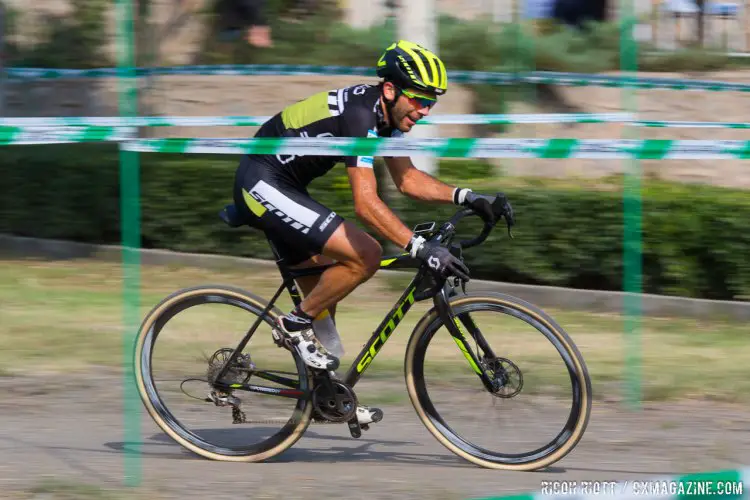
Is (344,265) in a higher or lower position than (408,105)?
lower

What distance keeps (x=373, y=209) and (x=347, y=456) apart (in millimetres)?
1287

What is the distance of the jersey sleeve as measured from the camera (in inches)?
212

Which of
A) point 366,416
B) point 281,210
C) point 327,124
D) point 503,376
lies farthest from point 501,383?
point 327,124

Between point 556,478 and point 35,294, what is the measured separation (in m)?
5.58

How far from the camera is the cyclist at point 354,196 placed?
5395 mm

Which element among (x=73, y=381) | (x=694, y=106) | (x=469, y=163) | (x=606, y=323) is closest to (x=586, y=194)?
(x=606, y=323)

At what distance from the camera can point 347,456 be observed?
19.8ft

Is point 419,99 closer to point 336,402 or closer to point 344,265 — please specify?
point 344,265

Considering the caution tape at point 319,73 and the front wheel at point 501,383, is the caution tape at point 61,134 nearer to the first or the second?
the front wheel at point 501,383

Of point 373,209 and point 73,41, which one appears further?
point 73,41

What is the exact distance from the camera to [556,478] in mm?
5602

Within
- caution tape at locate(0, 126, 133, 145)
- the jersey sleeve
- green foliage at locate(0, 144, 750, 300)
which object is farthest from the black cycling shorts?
green foliage at locate(0, 144, 750, 300)

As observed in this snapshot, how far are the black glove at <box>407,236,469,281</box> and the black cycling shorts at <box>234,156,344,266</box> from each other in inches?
15.3

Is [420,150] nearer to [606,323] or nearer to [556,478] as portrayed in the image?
[556,478]
